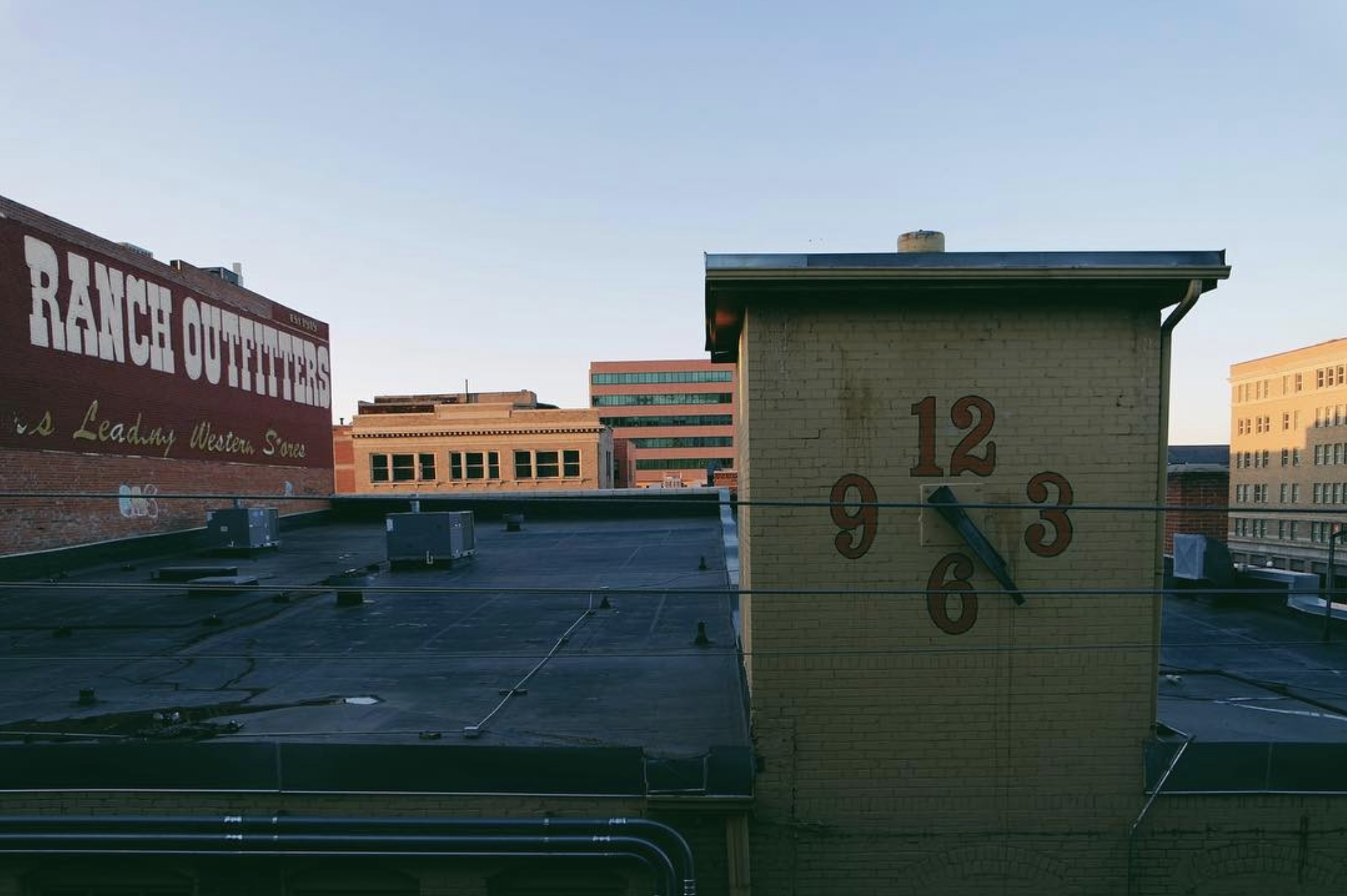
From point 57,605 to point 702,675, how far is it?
52.4 feet

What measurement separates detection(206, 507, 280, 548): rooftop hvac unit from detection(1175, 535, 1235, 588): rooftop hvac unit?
2557 centimetres

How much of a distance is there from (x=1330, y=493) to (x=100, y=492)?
117050 millimetres

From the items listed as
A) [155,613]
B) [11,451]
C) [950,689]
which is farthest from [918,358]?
[11,451]

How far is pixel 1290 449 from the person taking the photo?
92.6m

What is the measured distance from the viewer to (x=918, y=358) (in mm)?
7617

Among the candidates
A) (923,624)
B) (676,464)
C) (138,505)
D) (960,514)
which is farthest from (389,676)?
(676,464)

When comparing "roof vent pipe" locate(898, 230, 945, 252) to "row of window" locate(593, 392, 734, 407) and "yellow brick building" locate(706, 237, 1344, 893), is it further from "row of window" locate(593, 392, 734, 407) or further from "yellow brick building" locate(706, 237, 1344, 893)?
"row of window" locate(593, 392, 734, 407)

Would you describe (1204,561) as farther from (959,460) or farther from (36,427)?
(36,427)

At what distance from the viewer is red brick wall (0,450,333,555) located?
69.3ft

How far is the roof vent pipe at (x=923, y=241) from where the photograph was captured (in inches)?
317

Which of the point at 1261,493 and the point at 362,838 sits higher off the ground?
the point at 362,838

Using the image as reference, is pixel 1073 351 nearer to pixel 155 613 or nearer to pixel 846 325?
pixel 846 325

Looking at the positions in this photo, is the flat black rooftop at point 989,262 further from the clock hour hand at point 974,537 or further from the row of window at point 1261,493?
the row of window at point 1261,493

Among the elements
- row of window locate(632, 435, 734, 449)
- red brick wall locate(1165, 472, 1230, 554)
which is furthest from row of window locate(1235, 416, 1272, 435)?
red brick wall locate(1165, 472, 1230, 554)
